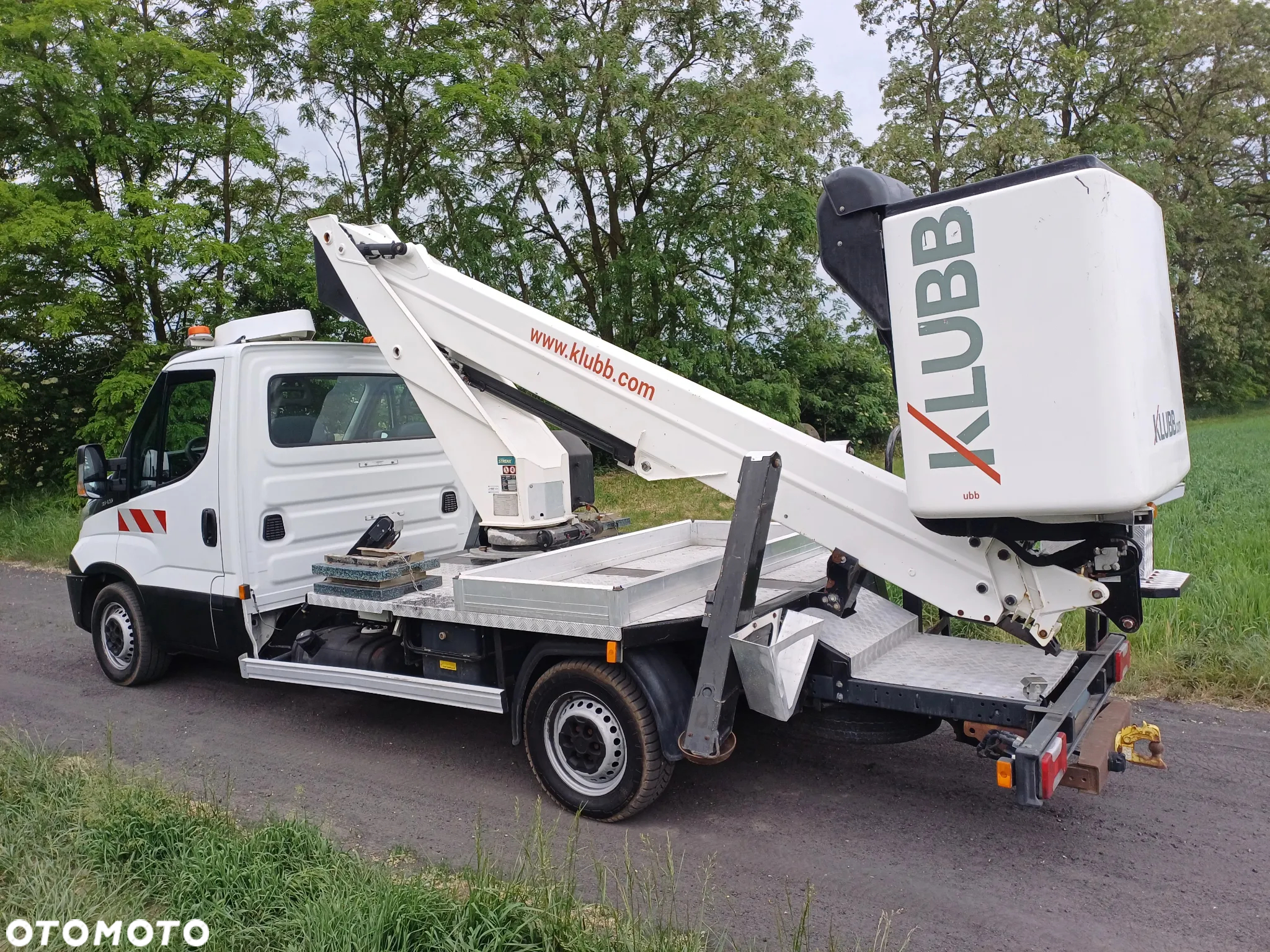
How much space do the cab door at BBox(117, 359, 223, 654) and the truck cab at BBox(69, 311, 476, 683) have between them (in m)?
0.01

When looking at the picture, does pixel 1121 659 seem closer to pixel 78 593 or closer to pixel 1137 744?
pixel 1137 744

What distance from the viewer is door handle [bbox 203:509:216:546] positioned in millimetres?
5645

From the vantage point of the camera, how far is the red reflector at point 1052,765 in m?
3.17

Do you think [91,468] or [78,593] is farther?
[78,593]

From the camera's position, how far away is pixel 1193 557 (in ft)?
25.4

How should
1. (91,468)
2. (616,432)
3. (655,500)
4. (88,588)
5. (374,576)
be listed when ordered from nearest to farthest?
(616,432), (374,576), (91,468), (88,588), (655,500)

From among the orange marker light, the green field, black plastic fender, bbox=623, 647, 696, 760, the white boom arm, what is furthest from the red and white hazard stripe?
the orange marker light

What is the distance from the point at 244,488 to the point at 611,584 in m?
2.48

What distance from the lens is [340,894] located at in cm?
316

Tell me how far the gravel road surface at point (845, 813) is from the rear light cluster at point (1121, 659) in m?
0.65

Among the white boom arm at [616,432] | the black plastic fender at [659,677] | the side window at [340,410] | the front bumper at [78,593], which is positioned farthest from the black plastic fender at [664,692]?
the front bumper at [78,593]

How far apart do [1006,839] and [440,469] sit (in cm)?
429

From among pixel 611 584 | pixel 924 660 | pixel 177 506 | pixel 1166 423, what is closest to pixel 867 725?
pixel 924 660

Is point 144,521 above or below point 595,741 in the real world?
above
